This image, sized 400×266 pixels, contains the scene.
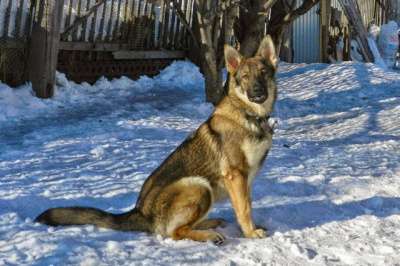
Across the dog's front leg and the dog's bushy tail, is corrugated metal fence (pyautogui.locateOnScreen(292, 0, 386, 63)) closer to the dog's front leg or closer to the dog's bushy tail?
the dog's front leg

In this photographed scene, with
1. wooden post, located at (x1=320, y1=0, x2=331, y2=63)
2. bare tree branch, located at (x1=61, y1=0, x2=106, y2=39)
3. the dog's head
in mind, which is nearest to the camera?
the dog's head

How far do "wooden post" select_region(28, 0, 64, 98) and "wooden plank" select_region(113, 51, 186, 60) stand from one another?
229cm

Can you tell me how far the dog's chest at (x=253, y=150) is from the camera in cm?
405

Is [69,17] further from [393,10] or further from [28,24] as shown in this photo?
[393,10]

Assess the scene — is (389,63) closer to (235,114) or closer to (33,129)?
(33,129)

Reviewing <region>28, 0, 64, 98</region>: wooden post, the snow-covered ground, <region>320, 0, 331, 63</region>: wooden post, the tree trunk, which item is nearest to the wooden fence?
<region>28, 0, 64, 98</region>: wooden post

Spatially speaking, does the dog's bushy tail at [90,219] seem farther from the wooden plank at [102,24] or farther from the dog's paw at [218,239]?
the wooden plank at [102,24]

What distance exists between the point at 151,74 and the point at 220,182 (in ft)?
27.6

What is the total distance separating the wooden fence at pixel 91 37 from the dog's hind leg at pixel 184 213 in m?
5.77

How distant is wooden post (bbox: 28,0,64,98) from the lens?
899cm

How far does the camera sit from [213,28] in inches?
407

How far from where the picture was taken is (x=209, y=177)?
13.4 ft

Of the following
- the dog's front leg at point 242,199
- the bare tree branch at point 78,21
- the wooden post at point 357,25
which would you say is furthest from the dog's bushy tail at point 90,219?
the wooden post at point 357,25

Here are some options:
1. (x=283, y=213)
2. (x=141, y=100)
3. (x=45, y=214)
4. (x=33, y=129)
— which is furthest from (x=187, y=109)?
(x=45, y=214)
